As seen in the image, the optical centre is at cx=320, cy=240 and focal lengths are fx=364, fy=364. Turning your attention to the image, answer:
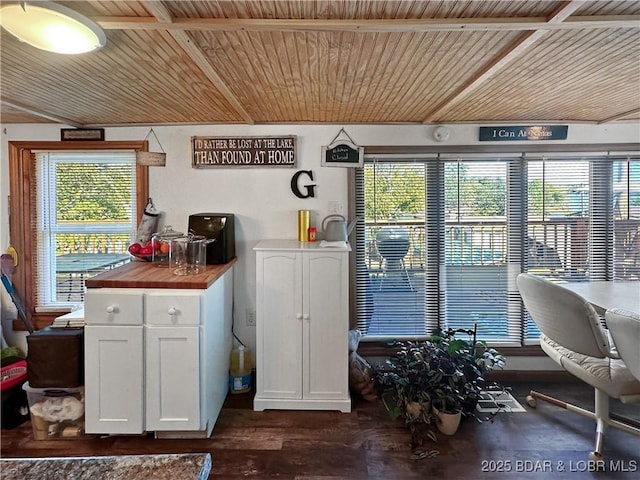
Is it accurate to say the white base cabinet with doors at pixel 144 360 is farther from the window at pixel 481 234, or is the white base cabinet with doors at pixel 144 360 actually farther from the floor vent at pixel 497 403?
the floor vent at pixel 497 403

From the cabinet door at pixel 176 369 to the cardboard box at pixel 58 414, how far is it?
0.52m

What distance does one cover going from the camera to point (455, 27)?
54.2 inches

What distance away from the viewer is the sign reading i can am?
2.94 meters

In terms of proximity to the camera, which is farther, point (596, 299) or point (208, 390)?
point (208, 390)

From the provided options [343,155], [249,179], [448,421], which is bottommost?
[448,421]

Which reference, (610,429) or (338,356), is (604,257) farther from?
(338,356)

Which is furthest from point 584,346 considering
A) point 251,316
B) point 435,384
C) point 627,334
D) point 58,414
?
point 58,414

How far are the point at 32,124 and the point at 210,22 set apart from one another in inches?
99.2

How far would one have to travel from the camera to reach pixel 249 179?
9.87 feet

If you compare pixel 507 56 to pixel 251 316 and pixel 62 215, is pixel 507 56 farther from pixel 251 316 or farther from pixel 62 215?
pixel 62 215

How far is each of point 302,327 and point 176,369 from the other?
84 centimetres

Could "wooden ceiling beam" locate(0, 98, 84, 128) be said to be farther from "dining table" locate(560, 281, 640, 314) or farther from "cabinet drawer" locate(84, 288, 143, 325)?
"dining table" locate(560, 281, 640, 314)

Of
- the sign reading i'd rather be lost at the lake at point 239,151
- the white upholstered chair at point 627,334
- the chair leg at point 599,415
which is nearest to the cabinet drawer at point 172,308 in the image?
the sign reading i'd rather be lost at the lake at point 239,151

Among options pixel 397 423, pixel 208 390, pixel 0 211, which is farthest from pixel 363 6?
pixel 0 211
